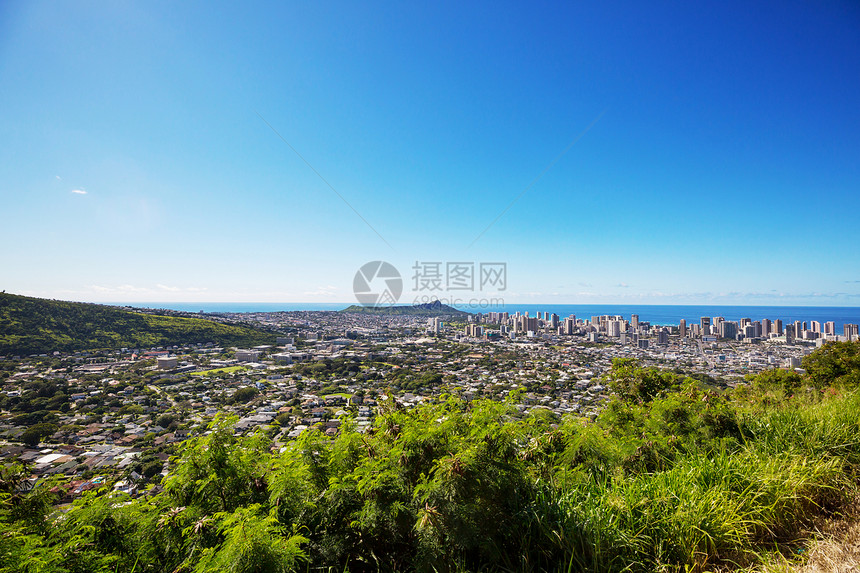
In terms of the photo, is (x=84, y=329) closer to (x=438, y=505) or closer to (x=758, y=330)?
(x=438, y=505)

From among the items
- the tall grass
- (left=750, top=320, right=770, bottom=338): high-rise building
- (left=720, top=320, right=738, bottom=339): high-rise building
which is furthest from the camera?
(left=720, top=320, right=738, bottom=339): high-rise building

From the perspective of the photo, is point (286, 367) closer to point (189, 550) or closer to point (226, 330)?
point (226, 330)

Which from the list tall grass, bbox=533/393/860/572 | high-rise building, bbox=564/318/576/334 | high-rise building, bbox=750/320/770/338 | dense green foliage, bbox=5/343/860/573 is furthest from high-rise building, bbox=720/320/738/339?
dense green foliage, bbox=5/343/860/573

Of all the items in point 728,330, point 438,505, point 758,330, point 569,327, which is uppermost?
point 438,505

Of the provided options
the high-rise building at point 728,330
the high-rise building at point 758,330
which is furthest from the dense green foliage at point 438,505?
the high-rise building at point 758,330

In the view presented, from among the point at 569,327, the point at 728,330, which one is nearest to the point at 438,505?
the point at 569,327

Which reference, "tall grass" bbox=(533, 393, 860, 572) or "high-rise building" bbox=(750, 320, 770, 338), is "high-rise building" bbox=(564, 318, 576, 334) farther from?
"tall grass" bbox=(533, 393, 860, 572)
